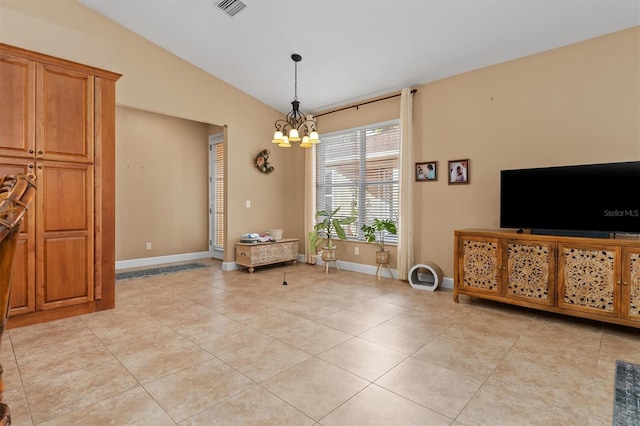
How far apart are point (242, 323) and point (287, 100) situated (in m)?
4.03

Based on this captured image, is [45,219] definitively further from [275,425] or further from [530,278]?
[530,278]

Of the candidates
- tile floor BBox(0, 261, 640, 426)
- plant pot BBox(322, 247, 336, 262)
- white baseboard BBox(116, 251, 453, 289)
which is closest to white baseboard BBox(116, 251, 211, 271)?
white baseboard BBox(116, 251, 453, 289)

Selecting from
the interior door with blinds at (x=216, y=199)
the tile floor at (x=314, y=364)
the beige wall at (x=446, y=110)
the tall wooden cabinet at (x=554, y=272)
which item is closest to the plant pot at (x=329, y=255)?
the beige wall at (x=446, y=110)

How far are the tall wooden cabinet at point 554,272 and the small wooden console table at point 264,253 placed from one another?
2.99 meters

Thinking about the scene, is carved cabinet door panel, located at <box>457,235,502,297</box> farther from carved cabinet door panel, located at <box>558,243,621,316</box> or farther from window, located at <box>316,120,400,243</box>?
window, located at <box>316,120,400,243</box>

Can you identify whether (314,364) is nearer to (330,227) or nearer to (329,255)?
(329,255)

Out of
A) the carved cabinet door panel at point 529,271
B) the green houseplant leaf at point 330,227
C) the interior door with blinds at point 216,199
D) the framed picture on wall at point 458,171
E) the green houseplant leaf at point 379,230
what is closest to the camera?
the carved cabinet door panel at point 529,271

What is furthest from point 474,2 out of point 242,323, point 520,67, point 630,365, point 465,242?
point 242,323

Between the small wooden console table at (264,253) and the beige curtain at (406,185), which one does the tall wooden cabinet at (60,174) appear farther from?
the beige curtain at (406,185)

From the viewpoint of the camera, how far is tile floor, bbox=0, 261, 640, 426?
1743 millimetres

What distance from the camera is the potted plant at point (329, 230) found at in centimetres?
527

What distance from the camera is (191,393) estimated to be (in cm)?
191

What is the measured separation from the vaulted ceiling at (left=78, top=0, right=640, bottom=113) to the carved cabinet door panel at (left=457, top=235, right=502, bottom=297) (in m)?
2.19

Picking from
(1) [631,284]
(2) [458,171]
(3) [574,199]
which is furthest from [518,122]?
(1) [631,284]
